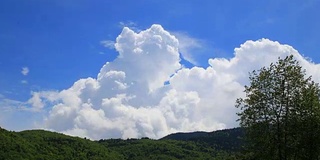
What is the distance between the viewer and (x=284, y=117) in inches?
1689

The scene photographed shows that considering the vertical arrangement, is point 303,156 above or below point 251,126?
below

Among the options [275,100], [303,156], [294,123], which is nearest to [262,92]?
[275,100]

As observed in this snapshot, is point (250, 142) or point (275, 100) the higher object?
point (275, 100)

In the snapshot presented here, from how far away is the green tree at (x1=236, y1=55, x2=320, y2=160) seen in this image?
42.6m

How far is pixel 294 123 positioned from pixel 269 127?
2.53 m

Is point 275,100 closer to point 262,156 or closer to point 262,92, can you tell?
point 262,92

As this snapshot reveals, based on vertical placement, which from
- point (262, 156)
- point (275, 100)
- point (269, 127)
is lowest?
point (262, 156)

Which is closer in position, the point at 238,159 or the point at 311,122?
the point at 311,122

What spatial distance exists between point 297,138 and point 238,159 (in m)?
8.28

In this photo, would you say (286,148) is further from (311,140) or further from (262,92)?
(262,92)

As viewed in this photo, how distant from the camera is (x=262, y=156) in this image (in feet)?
144

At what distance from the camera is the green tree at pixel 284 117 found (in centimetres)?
4259

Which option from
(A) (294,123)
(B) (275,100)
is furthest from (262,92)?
(A) (294,123)

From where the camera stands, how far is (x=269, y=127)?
43.3 m
